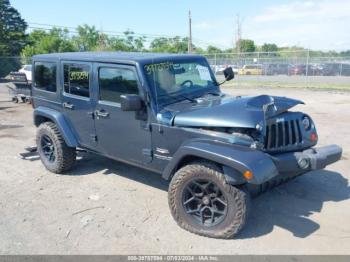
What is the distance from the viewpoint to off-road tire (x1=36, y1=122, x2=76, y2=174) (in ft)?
18.8

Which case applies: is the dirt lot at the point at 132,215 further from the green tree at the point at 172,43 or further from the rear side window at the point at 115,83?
the green tree at the point at 172,43

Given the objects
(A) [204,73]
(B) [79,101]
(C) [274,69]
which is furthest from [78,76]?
(C) [274,69]

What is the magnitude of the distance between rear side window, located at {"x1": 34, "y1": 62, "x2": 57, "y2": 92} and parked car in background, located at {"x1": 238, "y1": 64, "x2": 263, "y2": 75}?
2396 centimetres

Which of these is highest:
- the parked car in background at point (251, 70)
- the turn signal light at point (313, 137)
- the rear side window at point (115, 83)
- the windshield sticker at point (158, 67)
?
the windshield sticker at point (158, 67)

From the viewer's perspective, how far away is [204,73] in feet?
17.5

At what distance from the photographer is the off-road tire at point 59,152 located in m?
5.73

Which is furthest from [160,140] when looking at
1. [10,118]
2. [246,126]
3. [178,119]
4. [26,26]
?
[26,26]

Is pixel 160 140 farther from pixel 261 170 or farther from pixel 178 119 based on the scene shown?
pixel 261 170

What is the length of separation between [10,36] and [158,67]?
44387 millimetres

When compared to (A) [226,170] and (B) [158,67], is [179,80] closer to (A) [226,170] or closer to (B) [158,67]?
(B) [158,67]

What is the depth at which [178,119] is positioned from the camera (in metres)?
4.14

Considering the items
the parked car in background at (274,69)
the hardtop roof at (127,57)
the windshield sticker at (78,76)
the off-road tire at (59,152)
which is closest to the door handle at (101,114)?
the windshield sticker at (78,76)

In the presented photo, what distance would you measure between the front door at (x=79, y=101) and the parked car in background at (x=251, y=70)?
80.1 feet

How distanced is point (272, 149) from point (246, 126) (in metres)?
0.49
